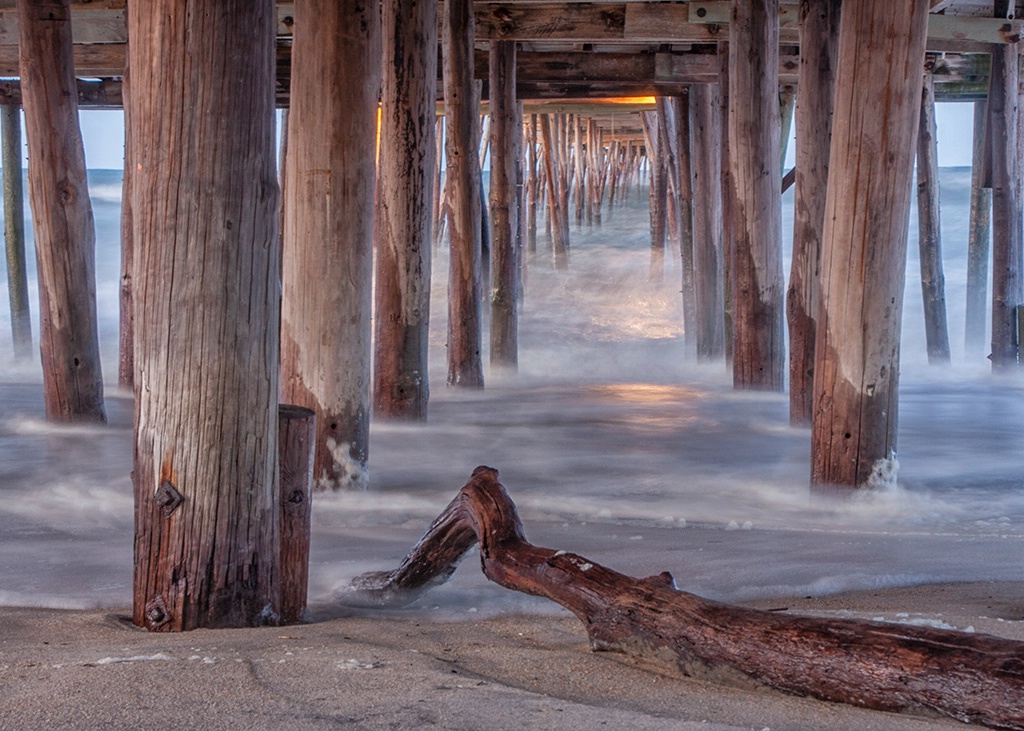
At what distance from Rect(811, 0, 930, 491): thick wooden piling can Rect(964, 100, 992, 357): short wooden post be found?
766 cm

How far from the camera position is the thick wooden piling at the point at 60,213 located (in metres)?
5.69

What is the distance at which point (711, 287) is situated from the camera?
9.76 metres

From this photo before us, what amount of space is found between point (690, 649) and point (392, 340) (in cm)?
397

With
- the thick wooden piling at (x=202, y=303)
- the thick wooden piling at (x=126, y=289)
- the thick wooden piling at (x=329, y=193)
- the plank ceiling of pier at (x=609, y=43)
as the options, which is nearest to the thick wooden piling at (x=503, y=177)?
the plank ceiling of pier at (x=609, y=43)

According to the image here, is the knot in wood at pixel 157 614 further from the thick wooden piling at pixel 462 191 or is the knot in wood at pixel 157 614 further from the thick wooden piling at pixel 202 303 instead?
the thick wooden piling at pixel 462 191

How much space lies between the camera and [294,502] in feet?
8.47

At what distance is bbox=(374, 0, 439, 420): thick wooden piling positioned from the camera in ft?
18.1

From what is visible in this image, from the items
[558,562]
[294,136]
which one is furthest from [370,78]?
[558,562]

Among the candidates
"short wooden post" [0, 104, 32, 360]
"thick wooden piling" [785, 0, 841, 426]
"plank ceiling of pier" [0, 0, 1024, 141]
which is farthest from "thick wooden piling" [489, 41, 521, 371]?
"short wooden post" [0, 104, 32, 360]

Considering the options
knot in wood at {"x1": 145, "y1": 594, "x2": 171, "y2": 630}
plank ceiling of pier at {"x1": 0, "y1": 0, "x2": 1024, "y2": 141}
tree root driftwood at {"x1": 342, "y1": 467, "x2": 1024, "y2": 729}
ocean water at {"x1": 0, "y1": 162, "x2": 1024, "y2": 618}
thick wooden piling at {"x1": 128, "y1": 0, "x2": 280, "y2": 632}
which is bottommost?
ocean water at {"x1": 0, "y1": 162, "x2": 1024, "y2": 618}

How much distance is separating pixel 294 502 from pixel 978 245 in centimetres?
1006

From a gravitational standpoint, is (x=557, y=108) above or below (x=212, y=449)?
above

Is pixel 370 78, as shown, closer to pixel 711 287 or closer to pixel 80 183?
pixel 80 183

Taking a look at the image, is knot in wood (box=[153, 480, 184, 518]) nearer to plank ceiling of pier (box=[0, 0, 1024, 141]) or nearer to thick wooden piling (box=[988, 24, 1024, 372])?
plank ceiling of pier (box=[0, 0, 1024, 141])
